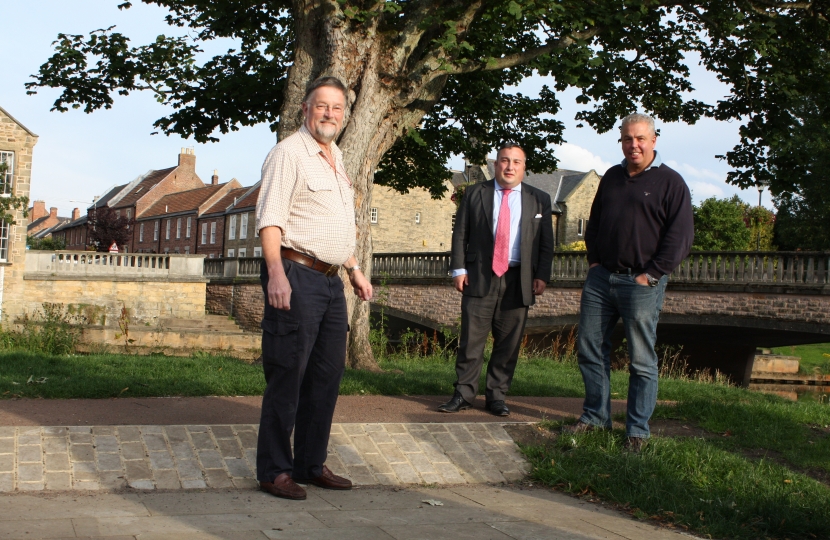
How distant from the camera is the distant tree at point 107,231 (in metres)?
64.9

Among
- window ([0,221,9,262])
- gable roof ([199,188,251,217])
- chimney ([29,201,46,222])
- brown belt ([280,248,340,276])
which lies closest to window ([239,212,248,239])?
gable roof ([199,188,251,217])

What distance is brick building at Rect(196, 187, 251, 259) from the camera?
2539 inches

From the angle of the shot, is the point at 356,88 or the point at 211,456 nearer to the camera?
the point at 211,456

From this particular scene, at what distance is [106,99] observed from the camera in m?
16.0

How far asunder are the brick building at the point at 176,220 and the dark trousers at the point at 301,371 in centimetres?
6494

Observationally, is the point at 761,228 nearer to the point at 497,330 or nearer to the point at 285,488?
the point at 497,330

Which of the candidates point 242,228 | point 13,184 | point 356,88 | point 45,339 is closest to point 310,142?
point 356,88

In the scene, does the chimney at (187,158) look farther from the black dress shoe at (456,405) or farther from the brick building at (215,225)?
the black dress shoe at (456,405)

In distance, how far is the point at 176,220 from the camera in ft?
236

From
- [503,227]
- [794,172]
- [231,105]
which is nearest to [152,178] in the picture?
[231,105]

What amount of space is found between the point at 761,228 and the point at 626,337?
61.3m

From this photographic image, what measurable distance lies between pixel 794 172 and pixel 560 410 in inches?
399

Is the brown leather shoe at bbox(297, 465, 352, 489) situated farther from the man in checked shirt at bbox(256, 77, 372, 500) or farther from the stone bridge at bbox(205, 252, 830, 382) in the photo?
the stone bridge at bbox(205, 252, 830, 382)

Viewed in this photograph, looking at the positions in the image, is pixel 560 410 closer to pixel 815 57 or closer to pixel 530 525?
pixel 530 525
